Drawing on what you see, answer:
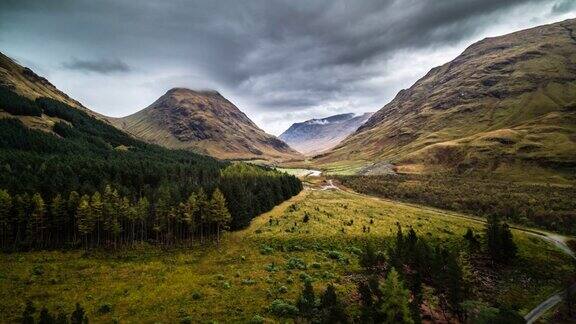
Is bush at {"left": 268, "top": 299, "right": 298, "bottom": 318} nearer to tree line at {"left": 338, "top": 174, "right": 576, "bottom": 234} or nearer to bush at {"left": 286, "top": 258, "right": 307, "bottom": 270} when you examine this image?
bush at {"left": 286, "top": 258, "right": 307, "bottom": 270}

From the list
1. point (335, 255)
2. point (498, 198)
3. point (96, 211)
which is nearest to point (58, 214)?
point (96, 211)

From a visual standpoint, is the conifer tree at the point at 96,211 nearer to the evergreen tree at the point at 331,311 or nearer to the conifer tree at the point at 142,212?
the conifer tree at the point at 142,212

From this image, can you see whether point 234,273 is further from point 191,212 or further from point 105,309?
point 191,212

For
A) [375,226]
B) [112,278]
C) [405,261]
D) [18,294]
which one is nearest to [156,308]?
[112,278]

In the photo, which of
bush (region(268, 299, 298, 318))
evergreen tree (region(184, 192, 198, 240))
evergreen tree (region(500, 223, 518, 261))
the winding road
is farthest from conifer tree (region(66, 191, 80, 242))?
evergreen tree (region(500, 223, 518, 261))

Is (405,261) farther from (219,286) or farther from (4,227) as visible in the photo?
(4,227)

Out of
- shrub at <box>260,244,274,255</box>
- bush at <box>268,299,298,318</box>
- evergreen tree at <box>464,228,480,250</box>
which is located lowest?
bush at <box>268,299,298,318</box>
